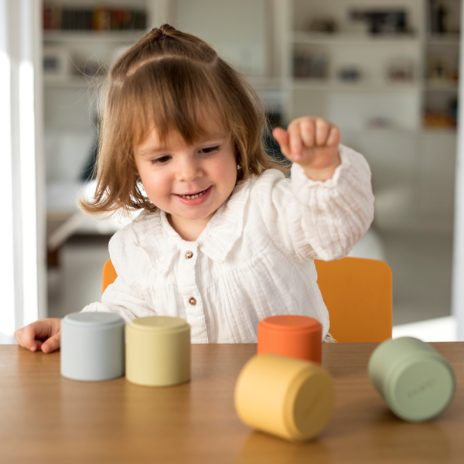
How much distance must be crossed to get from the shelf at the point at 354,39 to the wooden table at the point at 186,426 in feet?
22.3

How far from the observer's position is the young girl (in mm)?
1280

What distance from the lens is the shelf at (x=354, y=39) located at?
746 cm

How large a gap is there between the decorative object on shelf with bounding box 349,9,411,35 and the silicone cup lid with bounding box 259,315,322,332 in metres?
6.98

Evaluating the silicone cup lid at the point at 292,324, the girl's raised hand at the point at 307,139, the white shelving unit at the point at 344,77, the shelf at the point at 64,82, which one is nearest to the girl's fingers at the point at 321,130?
the girl's raised hand at the point at 307,139

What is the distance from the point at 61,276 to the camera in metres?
5.11

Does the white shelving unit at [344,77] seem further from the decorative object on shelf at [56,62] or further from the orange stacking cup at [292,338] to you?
the orange stacking cup at [292,338]

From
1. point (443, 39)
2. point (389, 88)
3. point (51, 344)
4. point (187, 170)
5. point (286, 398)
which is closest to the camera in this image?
point (286, 398)

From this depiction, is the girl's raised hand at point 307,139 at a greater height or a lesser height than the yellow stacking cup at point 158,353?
greater

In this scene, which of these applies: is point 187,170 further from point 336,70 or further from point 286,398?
point 336,70

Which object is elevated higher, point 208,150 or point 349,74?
point 349,74

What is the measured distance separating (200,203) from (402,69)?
6.59 m

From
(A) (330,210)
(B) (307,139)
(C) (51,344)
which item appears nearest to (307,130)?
(B) (307,139)

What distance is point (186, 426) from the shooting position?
756mm

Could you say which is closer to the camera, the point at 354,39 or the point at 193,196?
the point at 193,196
